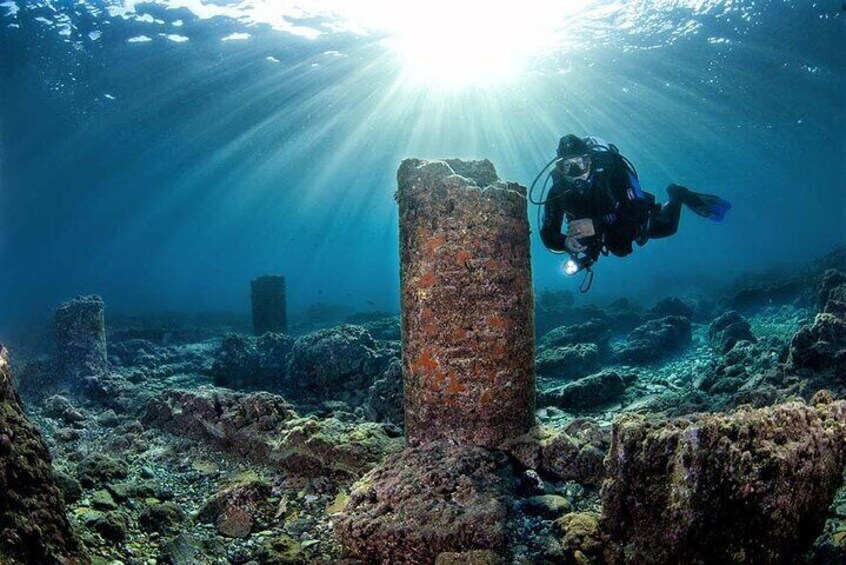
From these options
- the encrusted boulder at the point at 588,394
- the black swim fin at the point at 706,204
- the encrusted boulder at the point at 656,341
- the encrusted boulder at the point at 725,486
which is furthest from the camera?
the encrusted boulder at the point at 656,341

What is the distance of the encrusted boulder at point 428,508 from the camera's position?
134 inches

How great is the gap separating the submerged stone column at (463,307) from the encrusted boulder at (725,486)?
5.19 feet

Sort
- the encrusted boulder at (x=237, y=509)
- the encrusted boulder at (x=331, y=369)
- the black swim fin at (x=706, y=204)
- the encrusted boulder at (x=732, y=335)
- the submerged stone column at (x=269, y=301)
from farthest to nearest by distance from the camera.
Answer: the submerged stone column at (x=269, y=301) → the encrusted boulder at (x=732, y=335) → the encrusted boulder at (x=331, y=369) → the black swim fin at (x=706, y=204) → the encrusted boulder at (x=237, y=509)

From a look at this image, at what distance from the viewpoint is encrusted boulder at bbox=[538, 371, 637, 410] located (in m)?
7.38

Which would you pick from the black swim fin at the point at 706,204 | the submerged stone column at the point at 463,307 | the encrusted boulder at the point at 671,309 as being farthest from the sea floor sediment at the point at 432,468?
the encrusted boulder at the point at 671,309

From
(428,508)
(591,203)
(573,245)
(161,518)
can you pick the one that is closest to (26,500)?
(161,518)

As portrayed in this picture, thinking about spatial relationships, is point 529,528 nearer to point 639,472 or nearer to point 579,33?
point 639,472

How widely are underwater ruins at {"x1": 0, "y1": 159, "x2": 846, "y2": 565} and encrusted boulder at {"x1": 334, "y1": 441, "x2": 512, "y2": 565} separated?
16 mm

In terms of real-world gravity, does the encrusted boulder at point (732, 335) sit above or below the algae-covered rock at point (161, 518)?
below

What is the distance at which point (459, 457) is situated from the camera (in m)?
4.13

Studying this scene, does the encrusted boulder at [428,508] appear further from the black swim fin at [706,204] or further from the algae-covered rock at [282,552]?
the black swim fin at [706,204]

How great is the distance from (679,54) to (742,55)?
254cm

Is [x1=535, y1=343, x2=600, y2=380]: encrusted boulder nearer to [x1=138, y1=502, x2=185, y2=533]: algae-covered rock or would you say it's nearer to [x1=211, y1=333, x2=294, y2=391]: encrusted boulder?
[x1=211, y1=333, x2=294, y2=391]: encrusted boulder

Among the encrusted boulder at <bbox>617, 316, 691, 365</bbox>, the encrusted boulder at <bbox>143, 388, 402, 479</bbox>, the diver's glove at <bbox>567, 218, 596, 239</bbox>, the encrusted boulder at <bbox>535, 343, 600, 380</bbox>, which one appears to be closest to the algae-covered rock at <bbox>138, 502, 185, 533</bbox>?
the encrusted boulder at <bbox>143, 388, 402, 479</bbox>
